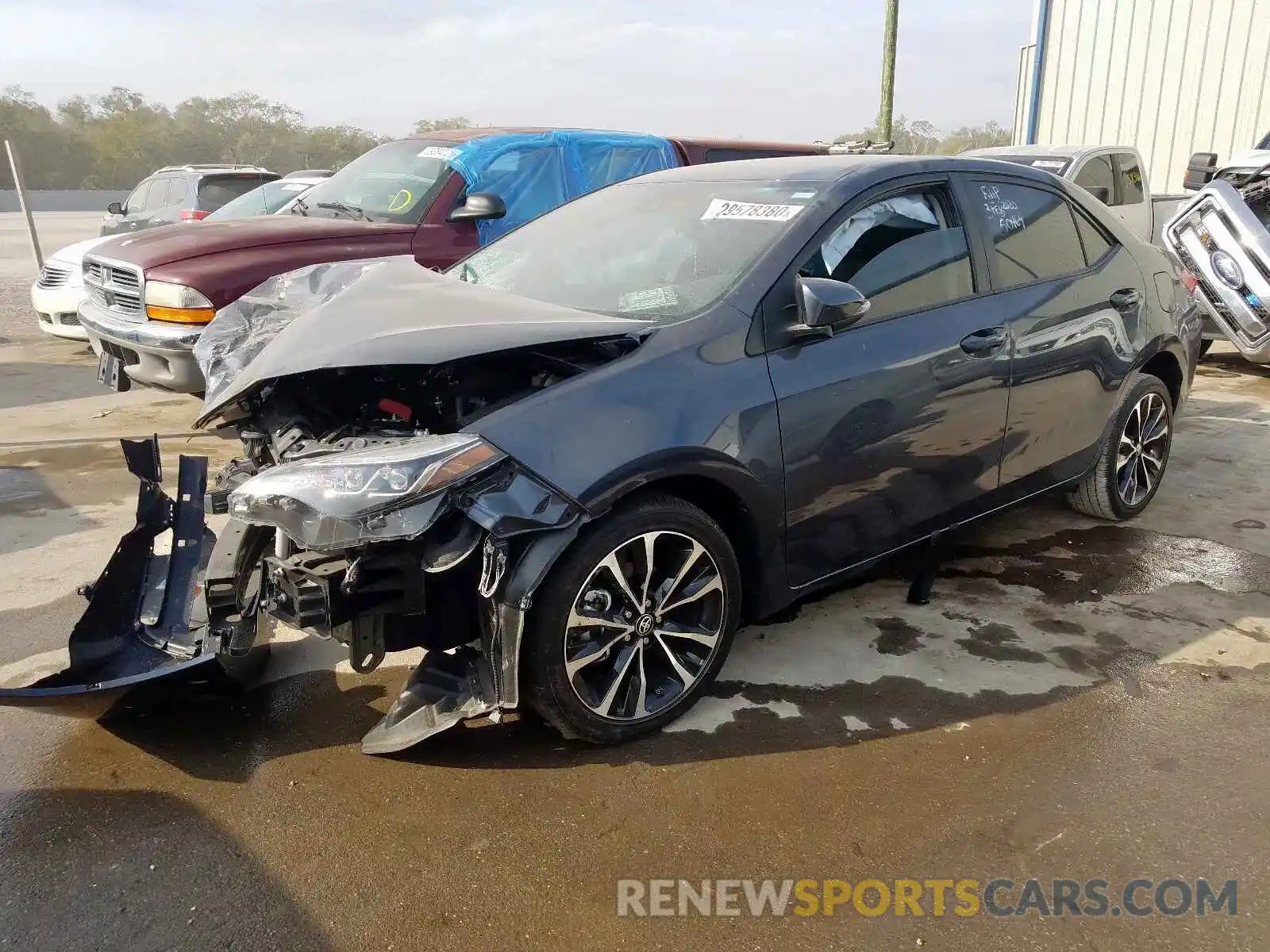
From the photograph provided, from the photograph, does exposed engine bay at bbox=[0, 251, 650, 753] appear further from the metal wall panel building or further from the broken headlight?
the metal wall panel building

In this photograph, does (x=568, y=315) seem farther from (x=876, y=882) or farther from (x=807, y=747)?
(x=876, y=882)

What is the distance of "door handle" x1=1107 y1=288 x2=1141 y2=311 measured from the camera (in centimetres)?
435

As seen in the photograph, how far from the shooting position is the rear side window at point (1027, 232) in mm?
3881

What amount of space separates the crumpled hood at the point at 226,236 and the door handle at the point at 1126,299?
4.18 meters

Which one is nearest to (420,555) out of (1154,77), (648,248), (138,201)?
(648,248)

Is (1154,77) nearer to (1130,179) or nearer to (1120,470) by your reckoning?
(1130,179)

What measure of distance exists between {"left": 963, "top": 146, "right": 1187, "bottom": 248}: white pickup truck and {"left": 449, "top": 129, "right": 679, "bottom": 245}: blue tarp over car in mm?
3650

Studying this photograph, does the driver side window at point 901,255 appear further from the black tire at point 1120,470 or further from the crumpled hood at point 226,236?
the crumpled hood at point 226,236

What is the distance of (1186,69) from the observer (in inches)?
597

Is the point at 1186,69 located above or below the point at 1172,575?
above

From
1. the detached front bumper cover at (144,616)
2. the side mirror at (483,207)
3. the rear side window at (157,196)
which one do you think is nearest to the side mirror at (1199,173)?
the side mirror at (483,207)

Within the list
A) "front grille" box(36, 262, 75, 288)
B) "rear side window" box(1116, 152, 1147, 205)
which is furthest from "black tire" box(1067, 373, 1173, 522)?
"front grille" box(36, 262, 75, 288)

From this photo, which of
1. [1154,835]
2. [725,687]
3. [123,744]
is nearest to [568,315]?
[725,687]

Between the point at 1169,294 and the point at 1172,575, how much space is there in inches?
57.6
